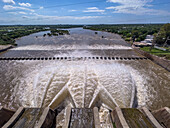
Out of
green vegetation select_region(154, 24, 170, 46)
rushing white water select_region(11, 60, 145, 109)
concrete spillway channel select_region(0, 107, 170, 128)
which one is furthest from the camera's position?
green vegetation select_region(154, 24, 170, 46)

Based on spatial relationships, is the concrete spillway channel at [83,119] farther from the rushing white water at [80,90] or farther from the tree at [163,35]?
the tree at [163,35]

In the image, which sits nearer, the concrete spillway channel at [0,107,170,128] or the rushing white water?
the concrete spillway channel at [0,107,170,128]

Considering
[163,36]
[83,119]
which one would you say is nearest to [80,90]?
[83,119]

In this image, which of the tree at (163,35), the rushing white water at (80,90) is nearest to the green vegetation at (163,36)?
the tree at (163,35)

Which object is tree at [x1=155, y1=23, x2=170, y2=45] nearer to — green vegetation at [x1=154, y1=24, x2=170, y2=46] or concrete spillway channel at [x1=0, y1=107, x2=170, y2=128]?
green vegetation at [x1=154, y1=24, x2=170, y2=46]

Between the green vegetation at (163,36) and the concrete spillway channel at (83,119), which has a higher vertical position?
the green vegetation at (163,36)

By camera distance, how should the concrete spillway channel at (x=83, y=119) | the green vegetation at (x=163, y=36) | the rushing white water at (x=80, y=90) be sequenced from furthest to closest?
the green vegetation at (x=163, y=36)
the rushing white water at (x=80, y=90)
the concrete spillway channel at (x=83, y=119)

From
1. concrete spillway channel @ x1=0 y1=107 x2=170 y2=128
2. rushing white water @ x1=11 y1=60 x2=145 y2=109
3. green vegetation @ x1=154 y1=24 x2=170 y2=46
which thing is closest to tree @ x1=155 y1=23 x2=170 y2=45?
green vegetation @ x1=154 y1=24 x2=170 y2=46

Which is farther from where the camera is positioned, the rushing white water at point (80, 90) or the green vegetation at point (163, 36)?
the green vegetation at point (163, 36)

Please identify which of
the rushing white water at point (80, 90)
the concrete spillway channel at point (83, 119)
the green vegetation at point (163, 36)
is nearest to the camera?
the concrete spillway channel at point (83, 119)

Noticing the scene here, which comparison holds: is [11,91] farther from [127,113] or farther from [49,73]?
[127,113]
